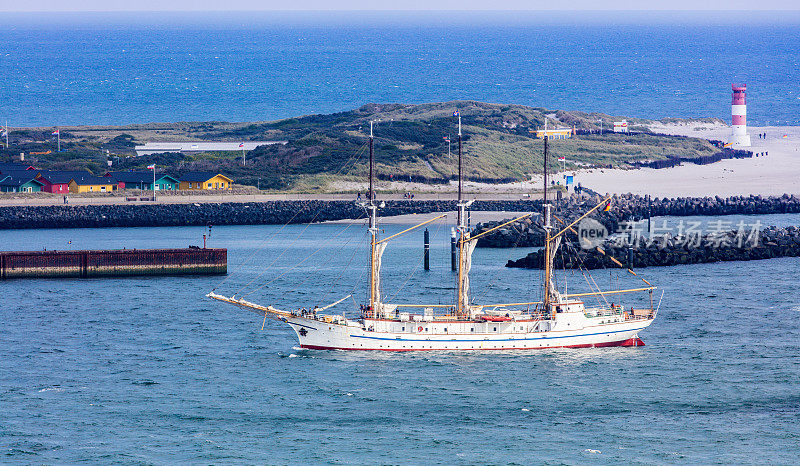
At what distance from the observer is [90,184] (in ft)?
354

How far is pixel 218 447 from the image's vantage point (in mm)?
38250

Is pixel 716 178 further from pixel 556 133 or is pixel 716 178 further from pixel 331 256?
pixel 331 256

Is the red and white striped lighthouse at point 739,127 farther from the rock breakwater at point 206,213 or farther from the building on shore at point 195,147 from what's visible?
the building on shore at point 195,147

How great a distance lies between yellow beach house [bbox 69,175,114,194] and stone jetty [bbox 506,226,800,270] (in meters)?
52.2

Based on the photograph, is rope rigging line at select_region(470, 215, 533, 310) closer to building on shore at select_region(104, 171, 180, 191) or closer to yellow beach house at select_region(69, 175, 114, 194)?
building on shore at select_region(104, 171, 180, 191)

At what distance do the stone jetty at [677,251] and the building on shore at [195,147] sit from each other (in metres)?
77.3

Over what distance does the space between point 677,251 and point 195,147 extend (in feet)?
297

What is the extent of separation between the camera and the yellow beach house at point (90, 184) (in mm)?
107475

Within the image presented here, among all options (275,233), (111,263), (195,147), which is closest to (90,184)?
(275,233)

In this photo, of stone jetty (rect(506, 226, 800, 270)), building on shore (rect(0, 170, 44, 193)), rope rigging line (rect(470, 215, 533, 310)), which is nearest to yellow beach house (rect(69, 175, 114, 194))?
building on shore (rect(0, 170, 44, 193))

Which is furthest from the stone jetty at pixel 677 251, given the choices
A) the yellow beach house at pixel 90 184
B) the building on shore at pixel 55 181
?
the building on shore at pixel 55 181

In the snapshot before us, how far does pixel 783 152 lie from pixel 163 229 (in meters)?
90.9

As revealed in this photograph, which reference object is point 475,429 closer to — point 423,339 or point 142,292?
point 423,339

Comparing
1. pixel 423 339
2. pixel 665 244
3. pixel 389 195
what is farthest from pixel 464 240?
pixel 389 195
